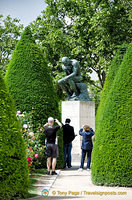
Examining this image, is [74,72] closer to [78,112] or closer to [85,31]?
[78,112]

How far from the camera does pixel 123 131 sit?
672 centimetres

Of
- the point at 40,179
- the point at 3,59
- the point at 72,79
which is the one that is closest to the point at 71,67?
the point at 72,79

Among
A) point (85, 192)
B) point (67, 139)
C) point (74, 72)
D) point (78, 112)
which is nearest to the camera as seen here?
point (85, 192)

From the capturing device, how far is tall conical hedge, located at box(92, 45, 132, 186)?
21.8 feet

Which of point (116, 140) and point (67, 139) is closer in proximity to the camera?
point (116, 140)

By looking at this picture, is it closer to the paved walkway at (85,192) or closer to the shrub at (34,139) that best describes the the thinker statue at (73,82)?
the shrub at (34,139)

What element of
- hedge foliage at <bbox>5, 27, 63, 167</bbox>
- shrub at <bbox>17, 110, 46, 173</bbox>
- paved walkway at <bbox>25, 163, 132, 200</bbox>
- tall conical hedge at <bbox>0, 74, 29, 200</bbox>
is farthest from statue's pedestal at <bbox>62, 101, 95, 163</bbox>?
tall conical hedge at <bbox>0, 74, 29, 200</bbox>

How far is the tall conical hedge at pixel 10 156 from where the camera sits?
5.09 meters

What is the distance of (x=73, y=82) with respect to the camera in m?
14.1

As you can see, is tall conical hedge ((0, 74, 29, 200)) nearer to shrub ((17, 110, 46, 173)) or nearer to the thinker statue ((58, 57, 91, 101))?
shrub ((17, 110, 46, 173))

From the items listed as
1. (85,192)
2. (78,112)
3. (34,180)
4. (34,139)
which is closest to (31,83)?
(34,139)

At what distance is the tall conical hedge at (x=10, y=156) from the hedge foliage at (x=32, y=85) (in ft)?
15.4

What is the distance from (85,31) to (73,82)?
979 cm

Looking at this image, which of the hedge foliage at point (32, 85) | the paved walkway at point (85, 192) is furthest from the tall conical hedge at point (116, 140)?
the hedge foliage at point (32, 85)
